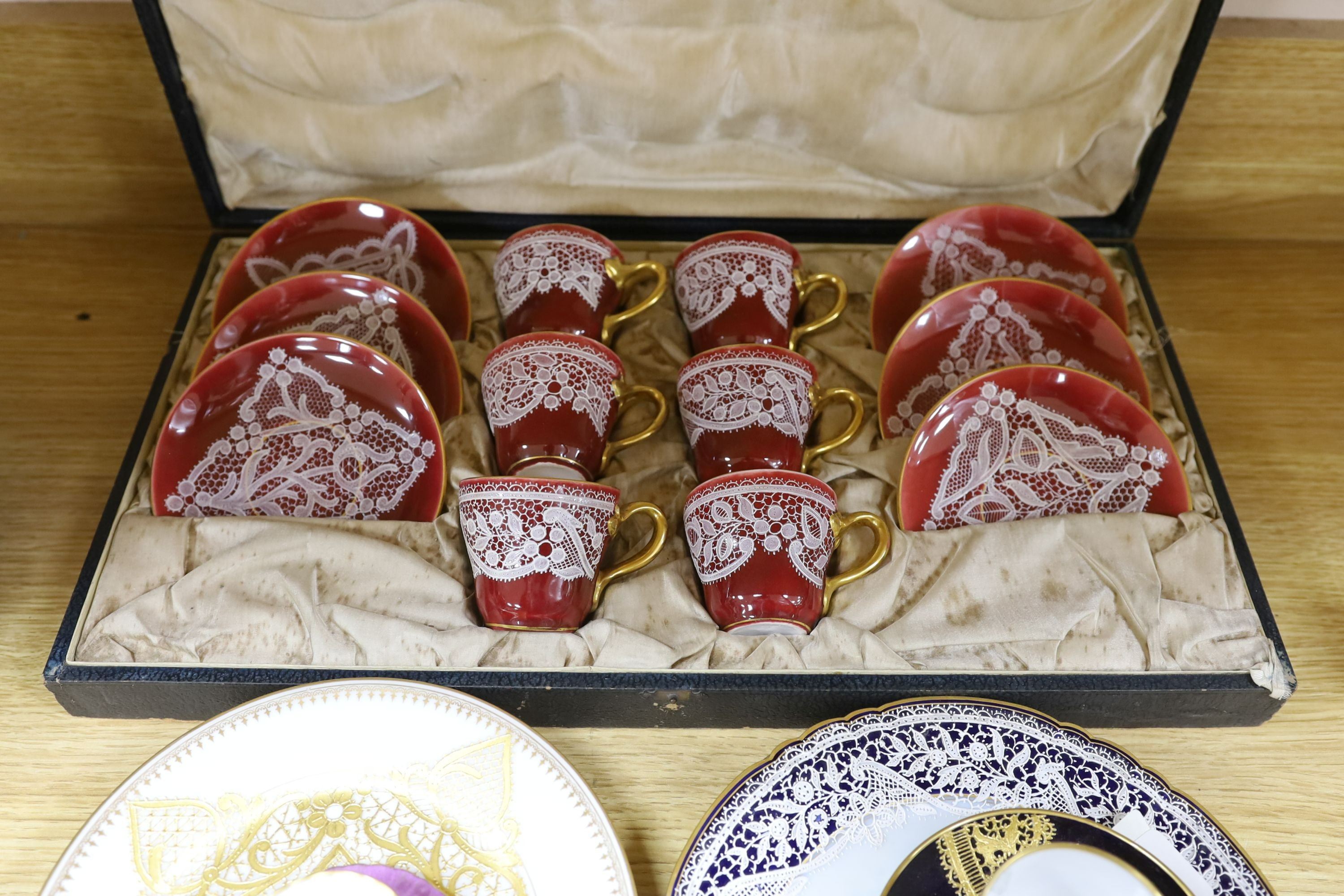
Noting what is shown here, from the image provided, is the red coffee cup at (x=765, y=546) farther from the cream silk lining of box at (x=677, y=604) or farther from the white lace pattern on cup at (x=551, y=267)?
the white lace pattern on cup at (x=551, y=267)

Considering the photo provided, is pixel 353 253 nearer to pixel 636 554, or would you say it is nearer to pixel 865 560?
pixel 636 554

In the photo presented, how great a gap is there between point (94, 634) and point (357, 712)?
0.63ft

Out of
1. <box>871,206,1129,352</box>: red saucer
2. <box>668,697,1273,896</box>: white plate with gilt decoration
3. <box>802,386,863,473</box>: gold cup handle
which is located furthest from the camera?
<box>871,206,1129,352</box>: red saucer

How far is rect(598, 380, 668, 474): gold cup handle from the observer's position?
29.1 inches

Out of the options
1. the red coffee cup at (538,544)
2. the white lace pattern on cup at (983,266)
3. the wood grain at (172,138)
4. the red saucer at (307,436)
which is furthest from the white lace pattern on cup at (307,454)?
the white lace pattern on cup at (983,266)

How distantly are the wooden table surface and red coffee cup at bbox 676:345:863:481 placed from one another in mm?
187

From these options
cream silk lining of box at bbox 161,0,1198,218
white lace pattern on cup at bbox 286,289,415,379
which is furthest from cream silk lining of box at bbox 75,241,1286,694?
cream silk lining of box at bbox 161,0,1198,218

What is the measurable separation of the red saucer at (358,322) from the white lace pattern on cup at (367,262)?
0.18 feet

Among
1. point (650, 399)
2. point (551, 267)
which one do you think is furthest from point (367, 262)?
point (650, 399)

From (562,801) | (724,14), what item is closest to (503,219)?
(724,14)

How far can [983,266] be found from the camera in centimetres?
85

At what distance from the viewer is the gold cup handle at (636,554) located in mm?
653

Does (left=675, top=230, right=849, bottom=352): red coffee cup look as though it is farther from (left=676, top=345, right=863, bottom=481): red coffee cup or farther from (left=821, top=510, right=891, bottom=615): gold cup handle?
(left=821, top=510, right=891, bottom=615): gold cup handle

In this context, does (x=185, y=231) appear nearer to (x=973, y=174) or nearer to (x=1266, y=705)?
(x=973, y=174)
